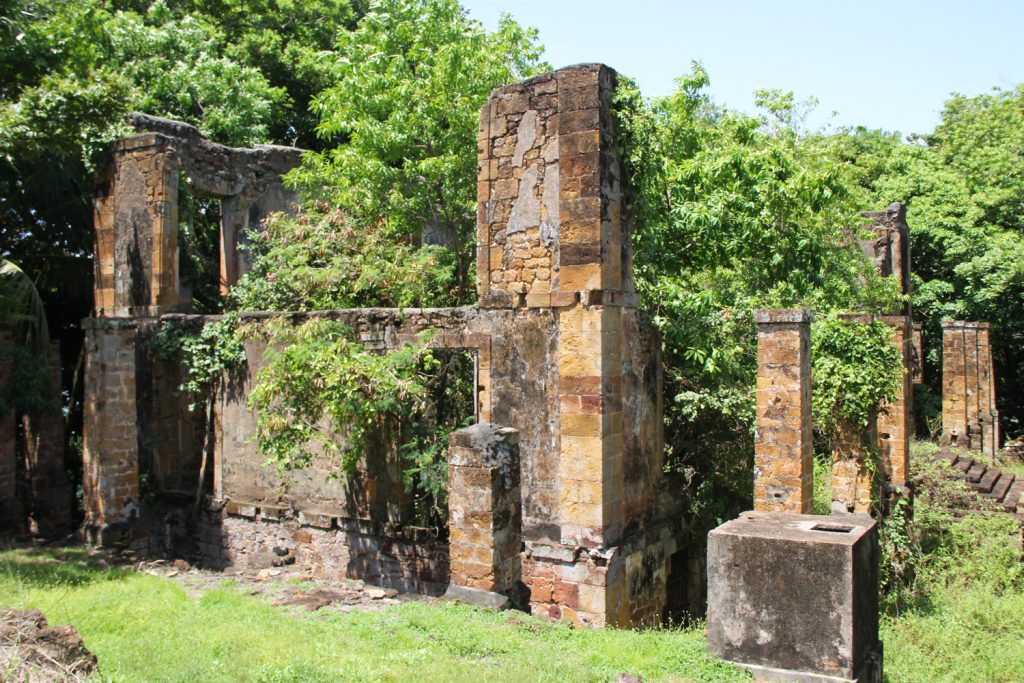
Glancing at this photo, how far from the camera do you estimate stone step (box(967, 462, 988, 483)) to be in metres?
16.0

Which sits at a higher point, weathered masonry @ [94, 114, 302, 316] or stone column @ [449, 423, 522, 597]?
weathered masonry @ [94, 114, 302, 316]

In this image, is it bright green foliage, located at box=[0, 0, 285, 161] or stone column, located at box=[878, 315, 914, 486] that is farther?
stone column, located at box=[878, 315, 914, 486]

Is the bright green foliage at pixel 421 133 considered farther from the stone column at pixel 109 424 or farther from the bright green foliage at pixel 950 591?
the bright green foliage at pixel 950 591

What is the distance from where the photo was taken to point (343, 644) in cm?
645

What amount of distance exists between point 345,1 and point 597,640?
21.6 m

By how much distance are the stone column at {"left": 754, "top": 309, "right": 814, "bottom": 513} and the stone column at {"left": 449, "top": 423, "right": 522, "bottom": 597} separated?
3.14m

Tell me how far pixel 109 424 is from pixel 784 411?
381 inches

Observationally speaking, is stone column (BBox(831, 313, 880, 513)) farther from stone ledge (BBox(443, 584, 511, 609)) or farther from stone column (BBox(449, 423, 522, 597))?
stone ledge (BBox(443, 584, 511, 609))

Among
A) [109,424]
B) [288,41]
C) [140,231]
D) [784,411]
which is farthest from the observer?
[288,41]

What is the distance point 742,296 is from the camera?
11375mm

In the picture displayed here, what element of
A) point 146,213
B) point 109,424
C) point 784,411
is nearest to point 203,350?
point 109,424

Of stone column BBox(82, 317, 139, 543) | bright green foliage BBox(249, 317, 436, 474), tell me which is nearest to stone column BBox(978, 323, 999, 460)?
bright green foliage BBox(249, 317, 436, 474)

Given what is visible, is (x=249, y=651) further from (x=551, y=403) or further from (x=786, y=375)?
(x=786, y=375)

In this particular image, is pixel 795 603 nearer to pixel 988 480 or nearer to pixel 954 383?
pixel 988 480
